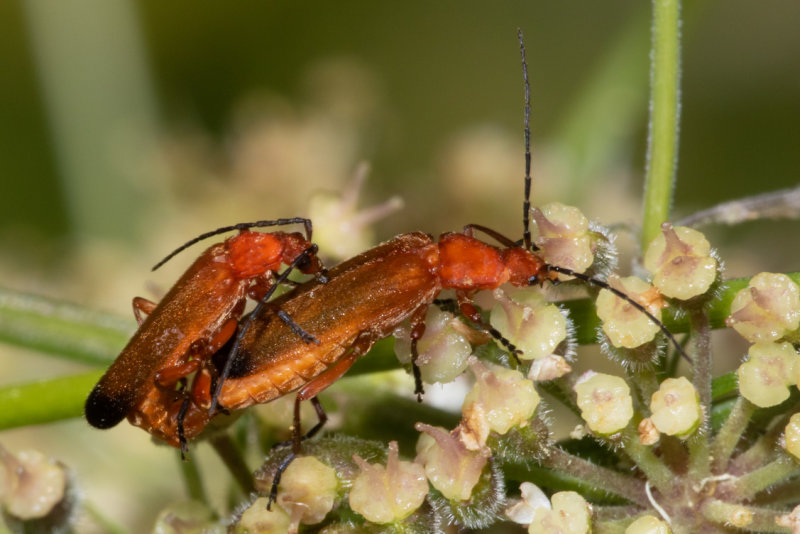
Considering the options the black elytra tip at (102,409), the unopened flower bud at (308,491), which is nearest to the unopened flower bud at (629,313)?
the unopened flower bud at (308,491)

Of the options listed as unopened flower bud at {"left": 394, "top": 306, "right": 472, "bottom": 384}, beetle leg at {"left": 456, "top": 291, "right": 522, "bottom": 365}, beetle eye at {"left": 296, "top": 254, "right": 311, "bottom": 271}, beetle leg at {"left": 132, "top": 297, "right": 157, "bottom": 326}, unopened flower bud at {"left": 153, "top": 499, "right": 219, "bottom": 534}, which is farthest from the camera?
beetle leg at {"left": 132, "top": 297, "right": 157, "bottom": 326}

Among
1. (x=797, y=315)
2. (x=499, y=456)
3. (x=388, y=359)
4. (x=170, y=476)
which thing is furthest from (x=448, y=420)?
(x=170, y=476)

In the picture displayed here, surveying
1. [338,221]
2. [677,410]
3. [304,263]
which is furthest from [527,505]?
[338,221]

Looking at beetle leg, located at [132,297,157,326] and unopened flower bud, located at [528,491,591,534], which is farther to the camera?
beetle leg, located at [132,297,157,326]

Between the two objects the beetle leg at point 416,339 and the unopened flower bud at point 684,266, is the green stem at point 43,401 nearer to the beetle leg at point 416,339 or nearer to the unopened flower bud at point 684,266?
the beetle leg at point 416,339

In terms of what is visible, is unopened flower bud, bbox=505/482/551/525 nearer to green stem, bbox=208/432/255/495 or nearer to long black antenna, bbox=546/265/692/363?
long black antenna, bbox=546/265/692/363

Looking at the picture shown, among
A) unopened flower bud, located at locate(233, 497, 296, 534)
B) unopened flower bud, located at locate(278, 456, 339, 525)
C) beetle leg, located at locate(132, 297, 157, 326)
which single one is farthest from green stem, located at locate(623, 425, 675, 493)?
beetle leg, located at locate(132, 297, 157, 326)

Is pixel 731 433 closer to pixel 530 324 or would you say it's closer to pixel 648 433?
pixel 648 433
